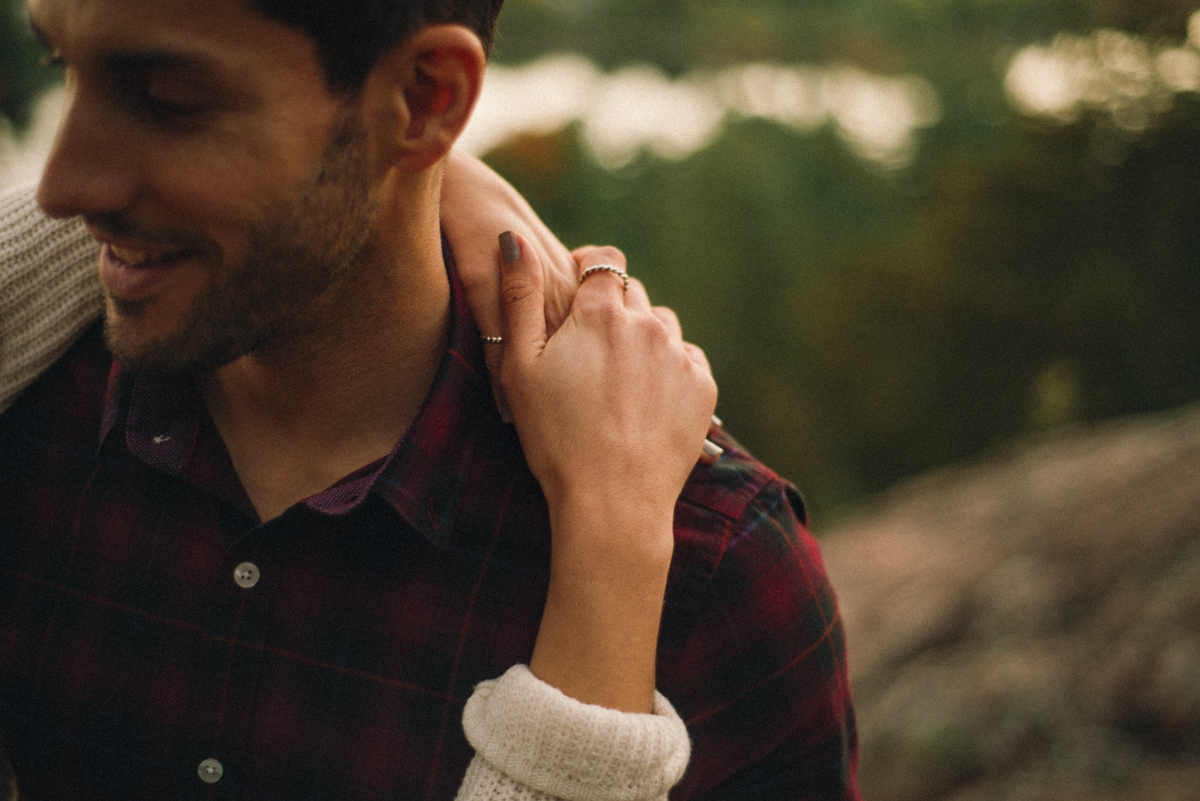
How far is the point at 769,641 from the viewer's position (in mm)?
1345

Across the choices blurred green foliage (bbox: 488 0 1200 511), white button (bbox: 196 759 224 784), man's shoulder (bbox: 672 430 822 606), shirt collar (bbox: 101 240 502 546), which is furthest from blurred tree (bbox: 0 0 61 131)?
man's shoulder (bbox: 672 430 822 606)

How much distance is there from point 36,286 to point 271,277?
0.43 m

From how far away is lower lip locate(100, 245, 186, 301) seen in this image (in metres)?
1.20

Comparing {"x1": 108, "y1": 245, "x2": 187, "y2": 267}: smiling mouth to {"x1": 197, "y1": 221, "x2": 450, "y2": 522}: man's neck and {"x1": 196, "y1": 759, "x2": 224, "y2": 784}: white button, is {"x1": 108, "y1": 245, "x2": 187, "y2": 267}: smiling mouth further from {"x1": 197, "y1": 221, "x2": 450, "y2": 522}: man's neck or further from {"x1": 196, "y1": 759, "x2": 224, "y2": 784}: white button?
{"x1": 196, "y1": 759, "x2": 224, "y2": 784}: white button

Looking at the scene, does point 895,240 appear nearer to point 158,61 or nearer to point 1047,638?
point 1047,638

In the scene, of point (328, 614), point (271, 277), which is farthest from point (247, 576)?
point (271, 277)

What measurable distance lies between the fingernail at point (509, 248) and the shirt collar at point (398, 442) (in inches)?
4.0

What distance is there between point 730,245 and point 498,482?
1148 centimetres

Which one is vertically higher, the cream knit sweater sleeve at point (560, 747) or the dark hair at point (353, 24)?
the dark hair at point (353, 24)

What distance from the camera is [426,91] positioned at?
127 cm

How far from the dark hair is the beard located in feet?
0.20

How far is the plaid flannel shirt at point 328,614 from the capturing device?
1275mm

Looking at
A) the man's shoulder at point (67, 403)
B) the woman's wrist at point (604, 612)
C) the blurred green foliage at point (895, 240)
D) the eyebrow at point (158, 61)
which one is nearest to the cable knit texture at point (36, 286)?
the man's shoulder at point (67, 403)

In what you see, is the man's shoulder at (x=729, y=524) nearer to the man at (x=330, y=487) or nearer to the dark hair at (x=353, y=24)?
the man at (x=330, y=487)
